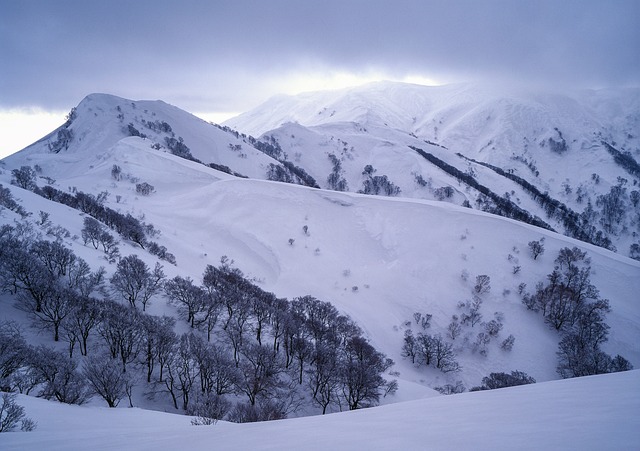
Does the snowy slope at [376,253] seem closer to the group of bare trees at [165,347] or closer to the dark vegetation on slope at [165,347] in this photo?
the dark vegetation on slope at [165,347]

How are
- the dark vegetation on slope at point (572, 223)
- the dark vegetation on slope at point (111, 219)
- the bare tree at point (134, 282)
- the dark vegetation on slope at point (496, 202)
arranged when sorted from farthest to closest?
the dark vegetation on slope at point (572, 223)
the dark vegetation on slope at point (496, 202)
the dark vegetation on slope at point (111, 219)
the bare tree at point (134, 282)

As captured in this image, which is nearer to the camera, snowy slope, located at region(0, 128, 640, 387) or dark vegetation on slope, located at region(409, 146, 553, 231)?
snowy slope, located at region(0, 128, 640, 387)

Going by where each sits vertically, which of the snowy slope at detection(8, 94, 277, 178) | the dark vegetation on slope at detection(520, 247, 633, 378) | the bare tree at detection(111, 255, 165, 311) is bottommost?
the dark vegetation on slope at detection(520, 247, 633, 378)

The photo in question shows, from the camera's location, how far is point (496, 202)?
479 feet

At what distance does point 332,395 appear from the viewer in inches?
1161

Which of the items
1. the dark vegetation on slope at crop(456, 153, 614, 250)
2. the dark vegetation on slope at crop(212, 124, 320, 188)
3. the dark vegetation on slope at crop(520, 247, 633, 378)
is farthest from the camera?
the dark vegetation on slope at crop(212, 124, 320, 188)

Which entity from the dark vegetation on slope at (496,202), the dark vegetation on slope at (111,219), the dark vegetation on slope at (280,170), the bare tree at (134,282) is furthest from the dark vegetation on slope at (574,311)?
the dark vegetation on slope at (280,170)

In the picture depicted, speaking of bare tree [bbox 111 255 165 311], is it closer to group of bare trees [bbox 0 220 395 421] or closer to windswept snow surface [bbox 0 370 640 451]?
group of bare trees [bbox 0 220 395 421]

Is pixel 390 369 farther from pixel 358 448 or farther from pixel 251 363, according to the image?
pixel 358 448

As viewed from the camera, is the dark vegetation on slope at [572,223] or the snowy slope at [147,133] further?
the dark vegetation on slope at [572,223]

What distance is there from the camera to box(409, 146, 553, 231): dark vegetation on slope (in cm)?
13088

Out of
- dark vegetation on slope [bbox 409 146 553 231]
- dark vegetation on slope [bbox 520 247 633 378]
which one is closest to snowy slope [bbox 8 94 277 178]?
dark vegetation on slope [bbox 409 146 553 231]

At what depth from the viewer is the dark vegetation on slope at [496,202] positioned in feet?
429

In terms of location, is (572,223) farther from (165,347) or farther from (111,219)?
(111,219)
